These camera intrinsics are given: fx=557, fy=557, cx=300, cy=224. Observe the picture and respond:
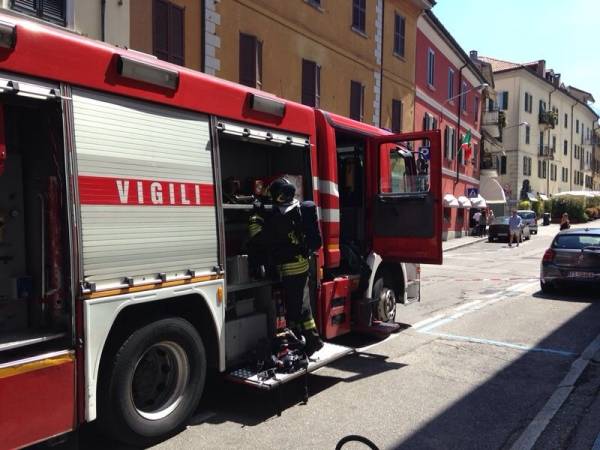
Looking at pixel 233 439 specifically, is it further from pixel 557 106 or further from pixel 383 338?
pixel 557 106

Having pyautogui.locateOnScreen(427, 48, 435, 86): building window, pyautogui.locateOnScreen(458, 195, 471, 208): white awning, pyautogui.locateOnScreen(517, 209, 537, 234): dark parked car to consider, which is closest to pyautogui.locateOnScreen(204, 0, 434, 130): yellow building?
pyautogui.locateOnScreen(427, 48, 435, 86): building window

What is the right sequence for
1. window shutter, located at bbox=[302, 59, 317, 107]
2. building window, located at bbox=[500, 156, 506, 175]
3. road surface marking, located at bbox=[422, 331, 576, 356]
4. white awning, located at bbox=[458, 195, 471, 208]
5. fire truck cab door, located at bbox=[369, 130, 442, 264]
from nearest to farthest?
1. fire truck cab door, located at bbox=[369, 130, 442, 264]
2. road surface marking, located at bbox=[422, 331, 576, 356]
3. window shutter, located at bbox=[302, 59, 317, 107]
4. white awning, located at bbox=[458, 195, 471, 208]
5. building window, located at bbox=[500, 156, 506, 175]

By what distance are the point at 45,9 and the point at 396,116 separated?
16.8m

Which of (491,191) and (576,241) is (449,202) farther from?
(576,241)

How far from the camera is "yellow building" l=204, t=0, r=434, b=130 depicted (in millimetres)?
14484

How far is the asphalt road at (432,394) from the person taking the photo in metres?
4.35

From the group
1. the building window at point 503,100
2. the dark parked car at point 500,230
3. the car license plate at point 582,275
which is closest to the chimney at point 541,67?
the building window at point 503,100

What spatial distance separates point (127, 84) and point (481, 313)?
756 centimetres

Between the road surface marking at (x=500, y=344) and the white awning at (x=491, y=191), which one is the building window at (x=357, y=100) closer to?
the road surface marking at (x=500, y=344)

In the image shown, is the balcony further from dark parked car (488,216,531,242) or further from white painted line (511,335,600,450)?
white painted line (511,335,600,450)

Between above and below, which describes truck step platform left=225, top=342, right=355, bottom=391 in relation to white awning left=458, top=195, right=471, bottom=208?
below

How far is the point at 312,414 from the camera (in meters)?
4.81

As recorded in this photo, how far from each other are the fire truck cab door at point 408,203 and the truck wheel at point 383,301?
16.1 inches

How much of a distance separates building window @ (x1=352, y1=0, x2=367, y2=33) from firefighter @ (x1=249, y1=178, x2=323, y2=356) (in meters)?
16.5
